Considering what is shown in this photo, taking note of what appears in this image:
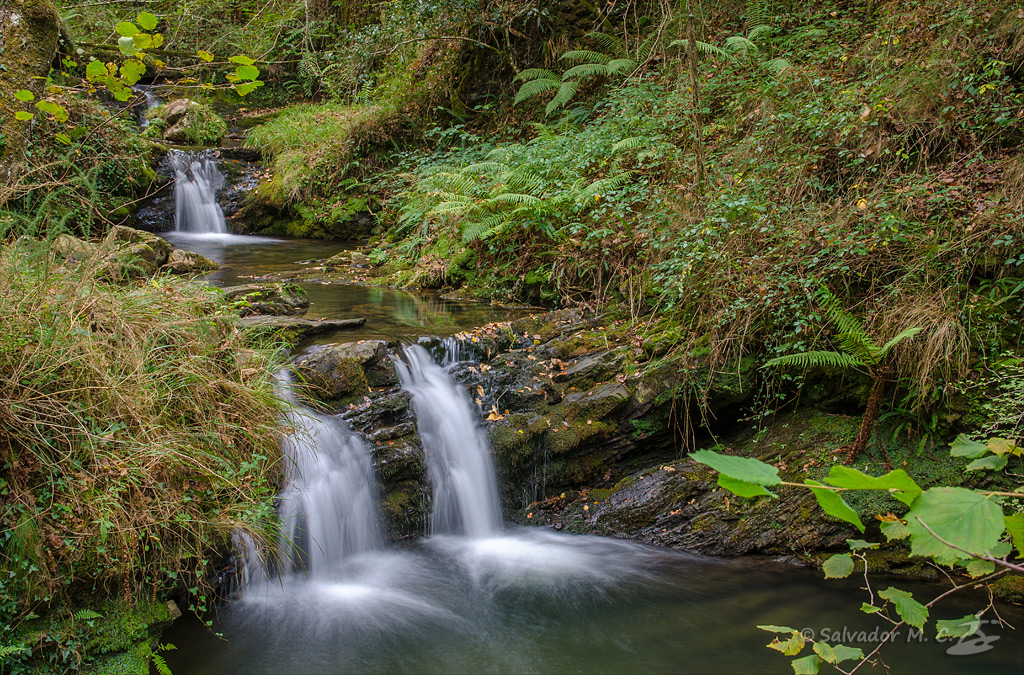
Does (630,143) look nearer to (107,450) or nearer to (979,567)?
(107,450)

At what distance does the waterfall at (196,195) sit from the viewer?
10.8 m

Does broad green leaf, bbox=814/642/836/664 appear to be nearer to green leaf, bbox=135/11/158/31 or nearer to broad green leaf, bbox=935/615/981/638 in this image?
broad green leaf, bbox=935/615/981/638

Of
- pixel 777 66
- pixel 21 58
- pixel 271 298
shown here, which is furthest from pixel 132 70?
pixel 21 58

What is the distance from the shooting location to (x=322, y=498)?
14.2 feet

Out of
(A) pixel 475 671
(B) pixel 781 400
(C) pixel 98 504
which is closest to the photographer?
(C) pixel 98 504

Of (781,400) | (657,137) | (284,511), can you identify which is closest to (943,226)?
(781,400)

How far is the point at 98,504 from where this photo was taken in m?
3.08

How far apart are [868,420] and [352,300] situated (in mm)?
5306

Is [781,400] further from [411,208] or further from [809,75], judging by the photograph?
[411,208]

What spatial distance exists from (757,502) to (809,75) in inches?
185

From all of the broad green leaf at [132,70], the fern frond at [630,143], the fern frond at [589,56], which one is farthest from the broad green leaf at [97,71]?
the fern frond at [589,56]

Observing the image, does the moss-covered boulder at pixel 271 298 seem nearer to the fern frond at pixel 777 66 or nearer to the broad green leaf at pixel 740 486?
the broad green leaf at pixel 740 486

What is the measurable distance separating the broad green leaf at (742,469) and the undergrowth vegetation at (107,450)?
3232mm

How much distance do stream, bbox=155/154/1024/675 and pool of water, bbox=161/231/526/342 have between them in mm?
829
